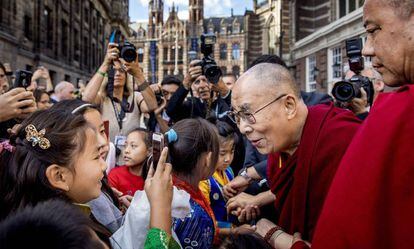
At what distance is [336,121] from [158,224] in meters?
1.01

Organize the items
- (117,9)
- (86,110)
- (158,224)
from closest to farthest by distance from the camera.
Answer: (158,224) < (86,110) < (117,9)

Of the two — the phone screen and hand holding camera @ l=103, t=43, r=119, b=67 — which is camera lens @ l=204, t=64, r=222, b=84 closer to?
hand holding camera @ l=103, t=43, r=119, b=67

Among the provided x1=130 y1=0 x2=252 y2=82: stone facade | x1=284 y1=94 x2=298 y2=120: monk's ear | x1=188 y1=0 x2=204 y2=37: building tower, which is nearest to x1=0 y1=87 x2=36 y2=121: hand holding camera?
x1=284 y1=94 x2=298 y2=120: monk's ear

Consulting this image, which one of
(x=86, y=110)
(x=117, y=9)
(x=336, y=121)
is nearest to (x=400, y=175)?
(x=336, y=121)

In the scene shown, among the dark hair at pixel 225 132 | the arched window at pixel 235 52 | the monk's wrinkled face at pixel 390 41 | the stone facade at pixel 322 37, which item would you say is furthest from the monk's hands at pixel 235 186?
the arched window at pixel 235 52

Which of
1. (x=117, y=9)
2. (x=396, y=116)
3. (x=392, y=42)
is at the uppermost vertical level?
(x=117, y=9)

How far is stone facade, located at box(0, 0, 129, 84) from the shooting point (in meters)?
19.9

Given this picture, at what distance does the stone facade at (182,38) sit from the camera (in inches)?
3281

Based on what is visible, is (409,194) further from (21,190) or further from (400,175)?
(21,190)

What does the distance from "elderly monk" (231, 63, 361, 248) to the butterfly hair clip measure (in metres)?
1.01

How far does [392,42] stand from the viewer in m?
1.49

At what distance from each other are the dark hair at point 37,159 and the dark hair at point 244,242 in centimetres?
81

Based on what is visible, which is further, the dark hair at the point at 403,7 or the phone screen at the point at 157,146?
the phone screen at the point at 157,146

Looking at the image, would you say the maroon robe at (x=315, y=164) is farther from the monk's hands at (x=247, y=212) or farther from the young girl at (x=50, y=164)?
the young girl at (x=50, y=164)
